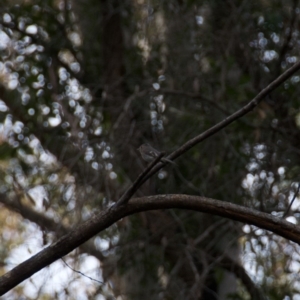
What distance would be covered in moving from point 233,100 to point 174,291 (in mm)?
1670

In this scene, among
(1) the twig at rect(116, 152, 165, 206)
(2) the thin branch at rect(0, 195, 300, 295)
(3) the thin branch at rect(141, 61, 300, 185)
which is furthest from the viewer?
(3) the thin branch at rect(141, 61, 300, 185)

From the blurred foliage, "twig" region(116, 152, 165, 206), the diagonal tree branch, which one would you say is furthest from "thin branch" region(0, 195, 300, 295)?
the blurred foliage

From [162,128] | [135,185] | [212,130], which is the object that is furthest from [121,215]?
[162,128]

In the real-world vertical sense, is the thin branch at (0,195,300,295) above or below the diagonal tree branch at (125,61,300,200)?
below

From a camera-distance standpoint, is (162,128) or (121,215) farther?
(162,128)

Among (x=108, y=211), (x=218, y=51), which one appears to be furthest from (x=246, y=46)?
(x=108, y=211)

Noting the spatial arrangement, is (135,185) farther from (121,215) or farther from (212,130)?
(212,130)

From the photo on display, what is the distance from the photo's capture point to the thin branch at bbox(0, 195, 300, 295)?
2.68 meters

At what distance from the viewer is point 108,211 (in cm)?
277

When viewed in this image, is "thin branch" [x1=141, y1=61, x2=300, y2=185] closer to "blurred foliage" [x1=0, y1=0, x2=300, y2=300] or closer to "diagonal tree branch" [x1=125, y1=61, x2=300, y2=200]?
"diagonal tree branch" [x1=125, y1=61, x2=300, y2=200]

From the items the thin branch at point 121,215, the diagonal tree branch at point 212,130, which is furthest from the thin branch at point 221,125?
the thin branch at point 121,215

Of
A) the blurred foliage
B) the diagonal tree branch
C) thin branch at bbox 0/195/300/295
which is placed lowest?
thin branch at bbox 0/195/300/295

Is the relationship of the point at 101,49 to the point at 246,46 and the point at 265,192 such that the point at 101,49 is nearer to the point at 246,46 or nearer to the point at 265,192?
the point at 246,46

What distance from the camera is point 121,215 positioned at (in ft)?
9.13
